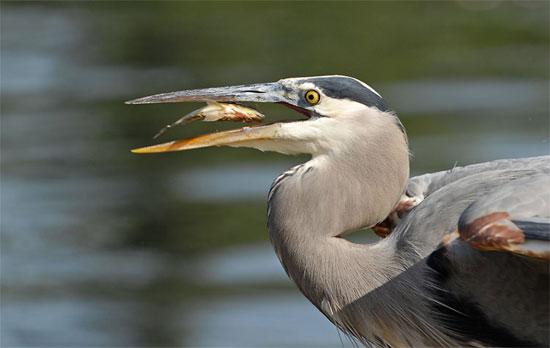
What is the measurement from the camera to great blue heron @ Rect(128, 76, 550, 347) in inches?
187

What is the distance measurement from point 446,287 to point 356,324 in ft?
1.24


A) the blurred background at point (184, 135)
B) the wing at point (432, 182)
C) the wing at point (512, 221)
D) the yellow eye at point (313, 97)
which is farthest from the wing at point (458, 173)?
the blurred background at point (184, 135)

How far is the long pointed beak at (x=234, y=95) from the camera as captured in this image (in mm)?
4875

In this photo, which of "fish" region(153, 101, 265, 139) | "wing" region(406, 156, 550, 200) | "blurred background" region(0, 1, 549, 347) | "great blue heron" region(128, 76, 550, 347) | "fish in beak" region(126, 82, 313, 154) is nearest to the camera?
"great blue heron" region(128, 76, 550, 347)

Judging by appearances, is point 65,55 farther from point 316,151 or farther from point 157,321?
point 316,151

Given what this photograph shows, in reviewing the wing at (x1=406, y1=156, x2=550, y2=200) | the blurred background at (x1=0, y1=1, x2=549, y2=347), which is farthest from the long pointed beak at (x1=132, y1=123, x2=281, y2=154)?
the blurred background at (x1=0, y1=1, x2=549, y2=347)

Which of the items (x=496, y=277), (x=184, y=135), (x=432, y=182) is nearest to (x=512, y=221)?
(x=496, y=277)

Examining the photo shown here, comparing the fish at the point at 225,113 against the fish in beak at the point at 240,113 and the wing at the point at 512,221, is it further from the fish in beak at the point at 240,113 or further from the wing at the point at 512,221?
the wing at the point at 512,221

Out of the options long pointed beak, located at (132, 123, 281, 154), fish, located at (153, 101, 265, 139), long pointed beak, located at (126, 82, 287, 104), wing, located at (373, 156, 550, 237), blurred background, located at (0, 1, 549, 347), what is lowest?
blurred background, located at (0, 1, 549, 347)

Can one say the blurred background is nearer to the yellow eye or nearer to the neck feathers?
the neck feathers

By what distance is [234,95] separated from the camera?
16.1ft

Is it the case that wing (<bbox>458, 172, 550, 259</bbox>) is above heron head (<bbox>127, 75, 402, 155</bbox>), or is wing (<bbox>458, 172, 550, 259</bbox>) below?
below

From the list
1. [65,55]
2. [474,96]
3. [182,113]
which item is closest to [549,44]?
[474,96]

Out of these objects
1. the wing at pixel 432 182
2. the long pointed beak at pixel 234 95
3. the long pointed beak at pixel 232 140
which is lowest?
the wing at pixel 432 182
